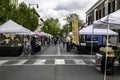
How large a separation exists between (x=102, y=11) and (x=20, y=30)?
3060 cm

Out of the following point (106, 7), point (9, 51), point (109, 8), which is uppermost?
point (106, 7)

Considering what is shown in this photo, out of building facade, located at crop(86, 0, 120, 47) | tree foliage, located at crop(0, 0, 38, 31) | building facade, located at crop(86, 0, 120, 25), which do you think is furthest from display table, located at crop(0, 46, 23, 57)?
building facade, located at crop(86, 0, 120, 25)

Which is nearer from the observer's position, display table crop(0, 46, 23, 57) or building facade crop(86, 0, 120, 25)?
display table crop(0, 46, 23, 57)

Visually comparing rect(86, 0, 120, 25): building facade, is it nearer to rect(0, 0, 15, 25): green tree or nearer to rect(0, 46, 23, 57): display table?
rect(0, 0, 15, 25): green tree

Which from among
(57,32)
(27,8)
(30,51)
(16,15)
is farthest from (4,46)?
(57,32)

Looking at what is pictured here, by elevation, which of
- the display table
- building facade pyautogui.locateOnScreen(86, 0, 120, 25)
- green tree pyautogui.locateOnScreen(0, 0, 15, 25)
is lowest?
the display table

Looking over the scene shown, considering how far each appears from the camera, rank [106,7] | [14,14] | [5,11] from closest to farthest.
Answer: [5,11], [14,14], [106,7]

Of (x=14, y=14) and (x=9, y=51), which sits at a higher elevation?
(x=14, y=14)

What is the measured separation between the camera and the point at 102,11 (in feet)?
191

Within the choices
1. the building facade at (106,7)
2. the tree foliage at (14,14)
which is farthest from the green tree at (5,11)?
the building facade at (106,7)

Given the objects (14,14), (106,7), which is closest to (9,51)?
(14,14)

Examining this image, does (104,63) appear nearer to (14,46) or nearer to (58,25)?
(14,46)

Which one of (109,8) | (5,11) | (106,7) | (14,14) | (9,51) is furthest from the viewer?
(106,7)

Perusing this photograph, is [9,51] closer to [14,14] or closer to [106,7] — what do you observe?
[14,14]
